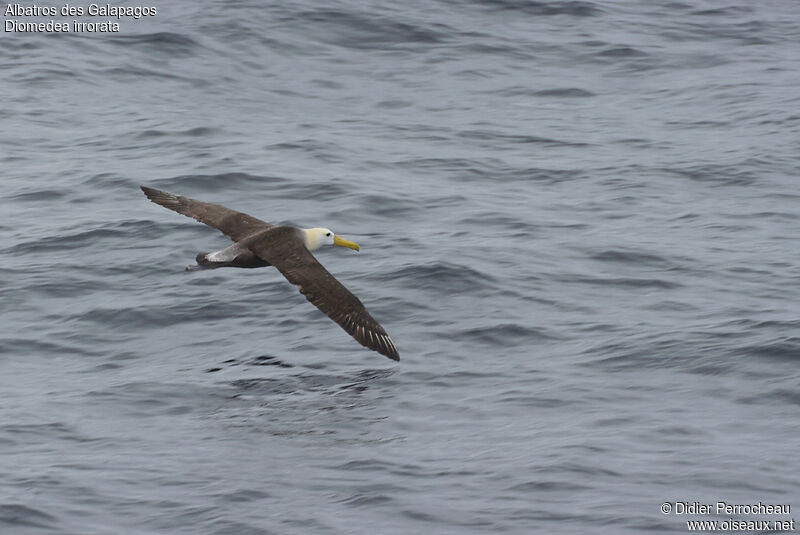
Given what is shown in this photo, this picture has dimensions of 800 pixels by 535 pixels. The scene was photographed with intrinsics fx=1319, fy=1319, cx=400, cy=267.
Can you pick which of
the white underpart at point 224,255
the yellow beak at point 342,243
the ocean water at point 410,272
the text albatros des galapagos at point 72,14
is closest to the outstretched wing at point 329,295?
the white underpart at point 224,255

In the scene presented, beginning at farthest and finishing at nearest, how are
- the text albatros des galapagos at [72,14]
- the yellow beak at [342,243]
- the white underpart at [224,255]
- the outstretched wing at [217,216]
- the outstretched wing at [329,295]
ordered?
the text albatros des galapagos at [72,14], the yellow beak at [342,243], the outstretched wing at [217,216], the white underpart at [224,255], the outstretched wing at [329,295]

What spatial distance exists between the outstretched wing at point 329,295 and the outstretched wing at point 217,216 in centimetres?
85

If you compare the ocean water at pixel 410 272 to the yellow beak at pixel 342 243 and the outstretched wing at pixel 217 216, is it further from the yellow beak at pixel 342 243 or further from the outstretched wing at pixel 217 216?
the outstretched wing at pixel 217 216

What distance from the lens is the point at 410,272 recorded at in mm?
15648

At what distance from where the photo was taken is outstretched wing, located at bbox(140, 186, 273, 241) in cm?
1466

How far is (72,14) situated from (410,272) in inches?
574

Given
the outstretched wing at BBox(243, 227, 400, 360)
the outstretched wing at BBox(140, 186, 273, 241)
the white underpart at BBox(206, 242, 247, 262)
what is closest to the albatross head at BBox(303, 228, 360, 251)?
the outstretched wing at BBox(140, 186, 273, 241)

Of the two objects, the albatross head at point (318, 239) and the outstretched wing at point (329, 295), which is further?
the albatross head at point (318, 239)

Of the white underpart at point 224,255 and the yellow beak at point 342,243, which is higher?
the white underpart at point 224,255

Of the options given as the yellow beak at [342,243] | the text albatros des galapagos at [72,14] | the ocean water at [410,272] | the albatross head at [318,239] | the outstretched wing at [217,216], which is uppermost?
the text albatros des galapagos at [72,14]

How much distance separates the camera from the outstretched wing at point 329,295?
12844mm

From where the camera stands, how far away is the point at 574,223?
58.2 feet

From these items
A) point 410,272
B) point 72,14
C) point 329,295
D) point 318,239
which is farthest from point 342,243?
point 72,14

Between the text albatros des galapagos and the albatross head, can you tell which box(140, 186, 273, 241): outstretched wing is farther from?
the text albatros des galapagos
